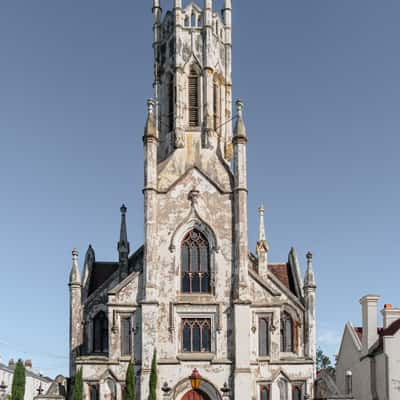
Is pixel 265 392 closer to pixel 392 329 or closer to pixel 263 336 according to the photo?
pixel 263 336

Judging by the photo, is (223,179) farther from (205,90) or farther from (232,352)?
(232,352)

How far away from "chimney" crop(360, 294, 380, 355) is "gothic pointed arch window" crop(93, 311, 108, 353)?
16.4 metres

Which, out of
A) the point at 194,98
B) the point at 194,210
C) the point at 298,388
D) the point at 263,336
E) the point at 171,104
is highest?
the point at 194,98

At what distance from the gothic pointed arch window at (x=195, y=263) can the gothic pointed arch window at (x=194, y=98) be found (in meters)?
9.11

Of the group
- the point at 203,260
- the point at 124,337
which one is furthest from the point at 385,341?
the point at 124,337

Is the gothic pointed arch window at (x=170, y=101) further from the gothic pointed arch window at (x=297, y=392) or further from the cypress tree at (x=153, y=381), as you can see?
the gothic pointed arch window at (x=297, y=392)

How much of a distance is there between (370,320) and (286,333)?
21.2ft

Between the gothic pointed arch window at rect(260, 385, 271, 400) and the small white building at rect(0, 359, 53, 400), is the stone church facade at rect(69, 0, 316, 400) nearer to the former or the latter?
the gothic pointed arch window at rect(260, 385, 271, 400)

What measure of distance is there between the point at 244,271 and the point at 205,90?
13893 millimetres

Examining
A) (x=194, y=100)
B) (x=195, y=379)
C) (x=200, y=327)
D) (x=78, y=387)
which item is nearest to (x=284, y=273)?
(x=200, y=327)

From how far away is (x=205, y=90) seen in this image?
50125 mm

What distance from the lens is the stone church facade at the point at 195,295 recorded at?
4256 centimetres

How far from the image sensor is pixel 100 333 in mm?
46062

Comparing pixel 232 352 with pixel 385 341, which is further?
pixel 232 352
